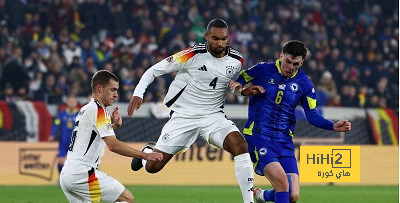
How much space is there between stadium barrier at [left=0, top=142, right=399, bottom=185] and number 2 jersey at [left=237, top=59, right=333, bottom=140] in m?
7.31

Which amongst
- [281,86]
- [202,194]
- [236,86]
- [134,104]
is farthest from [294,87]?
[202,194]

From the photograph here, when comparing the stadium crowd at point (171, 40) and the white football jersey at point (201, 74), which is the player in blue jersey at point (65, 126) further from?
the white football jersey at point (201, 74)

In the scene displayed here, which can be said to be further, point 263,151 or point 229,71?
point 229,71

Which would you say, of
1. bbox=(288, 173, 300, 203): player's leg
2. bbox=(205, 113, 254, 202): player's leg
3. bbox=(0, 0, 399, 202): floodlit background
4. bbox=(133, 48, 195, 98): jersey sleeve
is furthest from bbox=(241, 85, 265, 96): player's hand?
bbox=(0, 0, 399, 202): floodlit background

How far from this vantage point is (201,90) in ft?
33.1

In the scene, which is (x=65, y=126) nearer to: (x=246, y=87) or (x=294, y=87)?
(x=246, y=87)

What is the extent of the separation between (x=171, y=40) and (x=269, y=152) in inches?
505

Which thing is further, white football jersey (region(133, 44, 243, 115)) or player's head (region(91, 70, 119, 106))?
white football jersey (region(133, 44, 243, 115))

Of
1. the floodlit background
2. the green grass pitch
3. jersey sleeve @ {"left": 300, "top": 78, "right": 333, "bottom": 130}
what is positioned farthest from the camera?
the floodlit background

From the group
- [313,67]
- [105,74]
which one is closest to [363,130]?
[313,67]

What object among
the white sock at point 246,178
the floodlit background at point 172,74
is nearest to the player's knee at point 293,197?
the white sock at point 246,178

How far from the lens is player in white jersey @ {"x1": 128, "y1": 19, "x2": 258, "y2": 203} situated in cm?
986

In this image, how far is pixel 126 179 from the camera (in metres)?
17.0

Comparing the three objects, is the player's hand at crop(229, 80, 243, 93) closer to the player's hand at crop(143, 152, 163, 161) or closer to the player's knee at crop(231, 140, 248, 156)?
the player's knee at crop(231, 140, 248, 156)
